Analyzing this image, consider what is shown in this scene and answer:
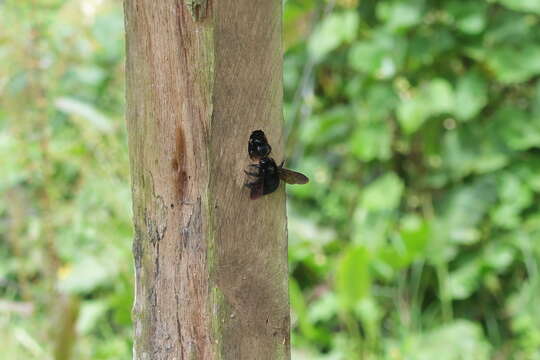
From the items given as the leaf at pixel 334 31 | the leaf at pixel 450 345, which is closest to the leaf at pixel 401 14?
the leaf at pixel 334 31

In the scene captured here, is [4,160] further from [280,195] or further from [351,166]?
[280,195]

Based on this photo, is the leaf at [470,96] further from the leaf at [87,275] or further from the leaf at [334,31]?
the leaf at [87,275]

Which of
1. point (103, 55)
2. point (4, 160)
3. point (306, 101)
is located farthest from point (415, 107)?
point (4, 160)

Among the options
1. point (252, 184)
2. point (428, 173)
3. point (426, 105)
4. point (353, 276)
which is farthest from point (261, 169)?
point (428, 173)

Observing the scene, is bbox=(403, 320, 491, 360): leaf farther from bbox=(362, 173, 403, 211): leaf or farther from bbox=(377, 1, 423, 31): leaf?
bbox=(377, 1, 423, 31): leaf

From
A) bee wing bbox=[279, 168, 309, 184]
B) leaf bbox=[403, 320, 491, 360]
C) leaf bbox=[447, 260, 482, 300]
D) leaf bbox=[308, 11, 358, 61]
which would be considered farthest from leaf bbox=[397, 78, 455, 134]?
bee wing bbox=[279, 168, 309, 184]
